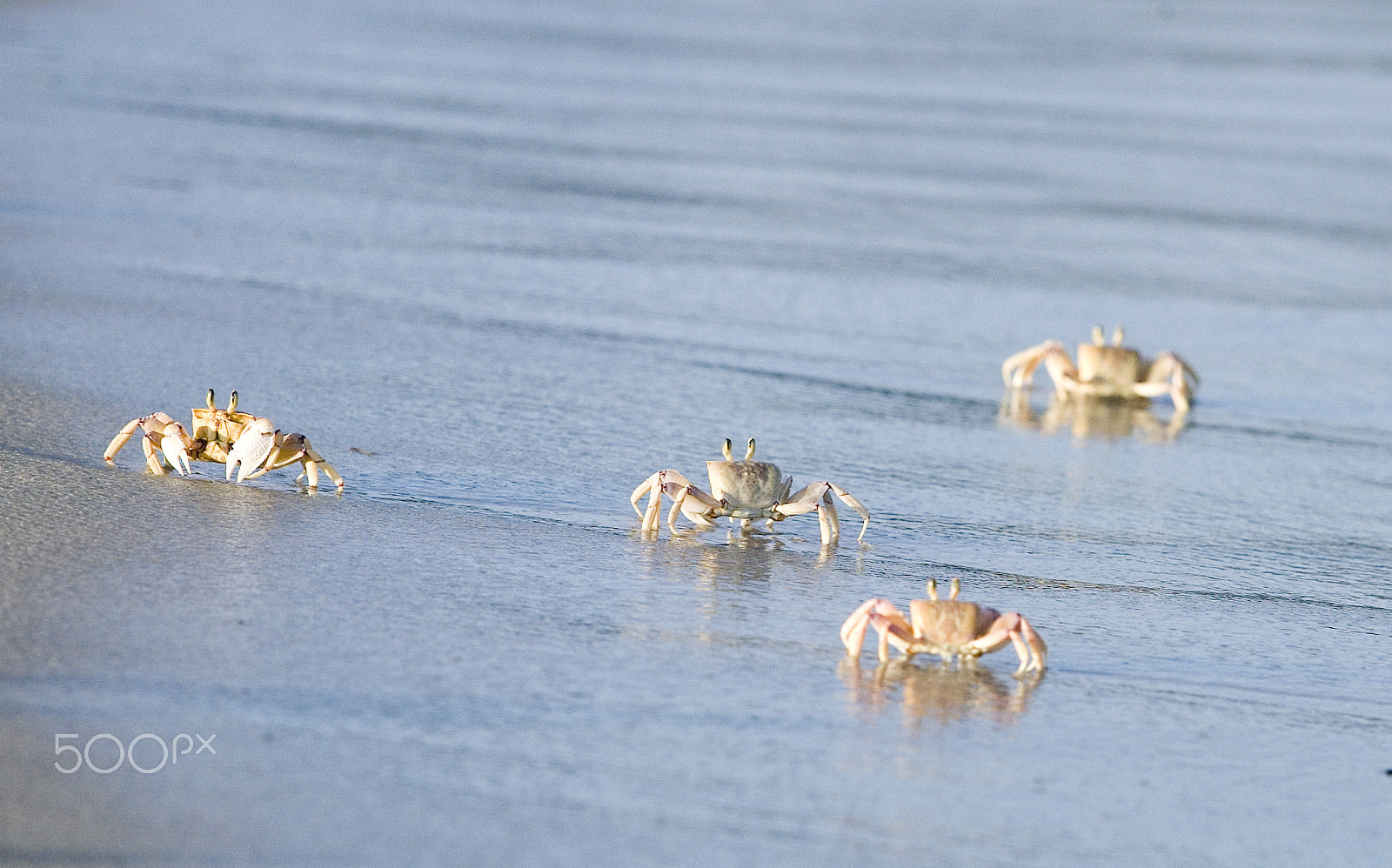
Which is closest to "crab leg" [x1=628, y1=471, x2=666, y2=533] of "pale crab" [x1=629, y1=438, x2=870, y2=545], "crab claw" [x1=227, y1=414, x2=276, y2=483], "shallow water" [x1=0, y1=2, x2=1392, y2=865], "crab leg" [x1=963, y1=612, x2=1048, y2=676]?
"pale crab" [x1=629, y1=438, x2=870, y2=545]

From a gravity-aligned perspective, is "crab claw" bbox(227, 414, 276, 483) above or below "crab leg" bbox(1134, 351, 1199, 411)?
below

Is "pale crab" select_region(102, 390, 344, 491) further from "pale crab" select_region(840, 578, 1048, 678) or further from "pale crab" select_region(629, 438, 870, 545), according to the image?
"pale crab" select_region(840, 578, 1048, 678)

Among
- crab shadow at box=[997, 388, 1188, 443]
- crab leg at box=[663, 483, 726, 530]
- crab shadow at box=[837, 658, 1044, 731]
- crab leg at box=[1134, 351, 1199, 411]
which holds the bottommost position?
crab shadow at box=[837, 658, 1044, 731]

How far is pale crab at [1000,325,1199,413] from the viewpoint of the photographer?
9430 millimetres

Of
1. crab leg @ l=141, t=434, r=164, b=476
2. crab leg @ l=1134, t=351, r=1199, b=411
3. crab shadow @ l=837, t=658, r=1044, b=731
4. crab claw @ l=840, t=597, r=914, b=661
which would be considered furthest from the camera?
crab leg @ l=1134, t=351, r=1199, b=411

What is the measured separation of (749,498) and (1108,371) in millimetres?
3882

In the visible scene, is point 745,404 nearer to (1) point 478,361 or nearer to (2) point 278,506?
(1) point 478,361

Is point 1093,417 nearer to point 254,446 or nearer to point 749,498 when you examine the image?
point 749,498

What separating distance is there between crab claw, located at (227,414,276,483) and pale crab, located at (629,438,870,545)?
1228 millimetres

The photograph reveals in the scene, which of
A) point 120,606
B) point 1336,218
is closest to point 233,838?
point 120,606

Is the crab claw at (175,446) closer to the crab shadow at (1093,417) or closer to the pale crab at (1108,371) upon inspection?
the crab shadow at (1093,417)

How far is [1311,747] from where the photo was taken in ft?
15.2

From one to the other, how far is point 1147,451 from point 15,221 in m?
6.55

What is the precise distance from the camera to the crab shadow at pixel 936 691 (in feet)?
15.1
